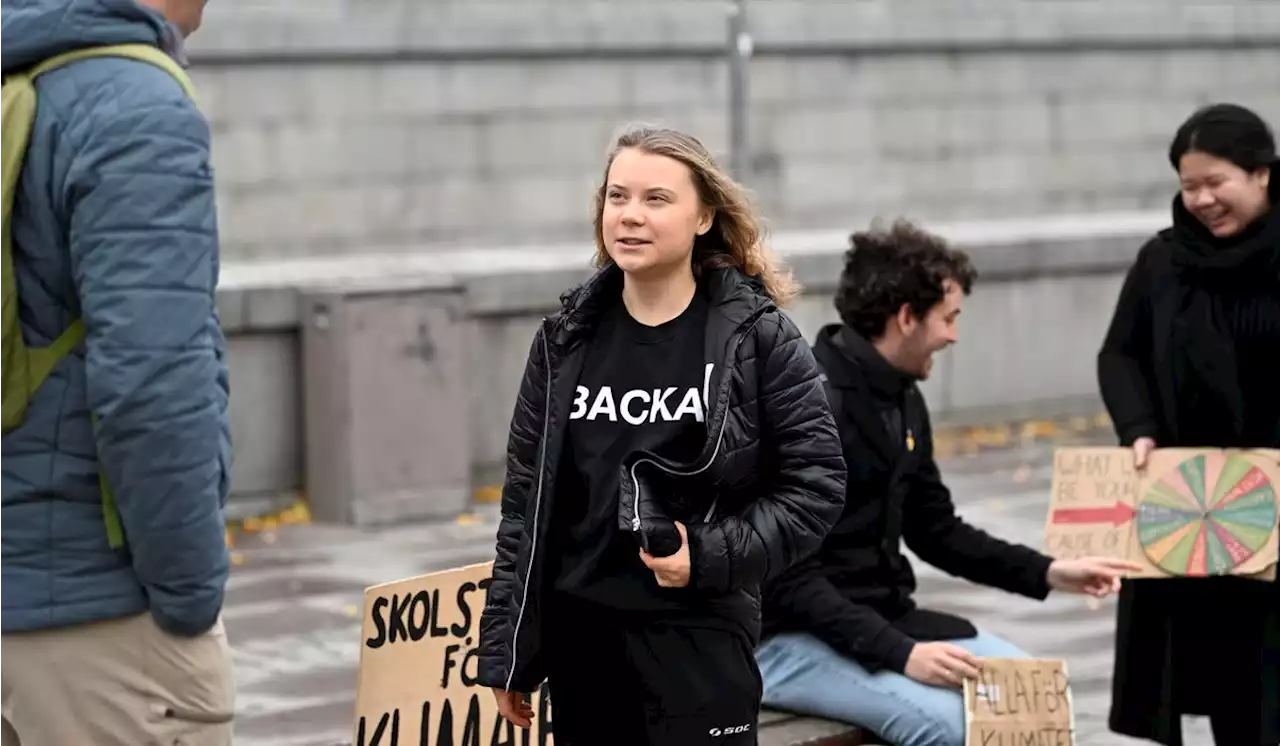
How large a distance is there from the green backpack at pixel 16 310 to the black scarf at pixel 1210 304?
9.02 feet

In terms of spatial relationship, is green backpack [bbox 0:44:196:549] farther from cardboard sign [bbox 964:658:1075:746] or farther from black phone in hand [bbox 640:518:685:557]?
cardboard sign [bbox 964:658:1075:746]

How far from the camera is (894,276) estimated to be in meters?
5.08

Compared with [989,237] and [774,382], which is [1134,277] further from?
[989,237]

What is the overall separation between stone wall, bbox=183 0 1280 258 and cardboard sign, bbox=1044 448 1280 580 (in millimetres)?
7594

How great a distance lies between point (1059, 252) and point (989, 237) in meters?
0.40

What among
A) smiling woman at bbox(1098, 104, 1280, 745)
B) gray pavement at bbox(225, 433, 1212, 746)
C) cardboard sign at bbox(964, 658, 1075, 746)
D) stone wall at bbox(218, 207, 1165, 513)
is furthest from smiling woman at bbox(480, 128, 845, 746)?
stone wall at bbox(218, 207, 1165, 513)

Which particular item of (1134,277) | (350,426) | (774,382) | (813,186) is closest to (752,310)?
(774,382)

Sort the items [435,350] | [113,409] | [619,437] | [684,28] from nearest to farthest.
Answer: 1. [113,409]
2. [619,437]
3. [435,350]
4. [684,28]

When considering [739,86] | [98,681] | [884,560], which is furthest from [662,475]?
[739,86]

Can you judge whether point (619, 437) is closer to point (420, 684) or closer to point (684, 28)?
point (420, 684)

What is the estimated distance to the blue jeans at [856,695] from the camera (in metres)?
4.99

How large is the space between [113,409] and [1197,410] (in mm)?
2959

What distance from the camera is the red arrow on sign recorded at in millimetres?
5461

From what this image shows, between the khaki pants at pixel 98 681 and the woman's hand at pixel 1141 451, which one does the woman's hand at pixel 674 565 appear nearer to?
the khaki pants at pixel 98 681
